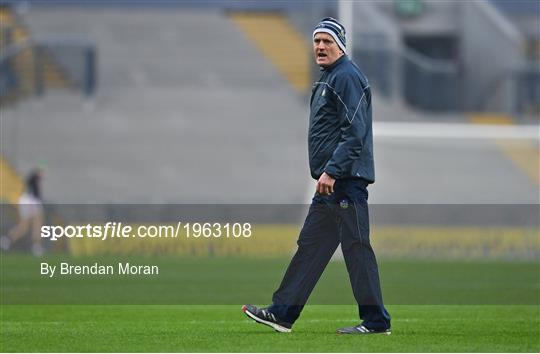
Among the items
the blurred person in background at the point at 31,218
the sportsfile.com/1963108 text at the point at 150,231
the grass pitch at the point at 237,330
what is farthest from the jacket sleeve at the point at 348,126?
the blurred person in background at the point at 31,218

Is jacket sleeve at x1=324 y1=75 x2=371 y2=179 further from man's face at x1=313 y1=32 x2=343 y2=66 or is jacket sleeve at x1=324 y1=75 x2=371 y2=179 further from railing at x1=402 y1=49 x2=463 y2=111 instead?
railing at x1=402 y1=49 x2=463 y2=111

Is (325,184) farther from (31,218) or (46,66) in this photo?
(46,66)

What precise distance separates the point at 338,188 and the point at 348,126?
44 centimetres

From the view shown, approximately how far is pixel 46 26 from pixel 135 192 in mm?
6209

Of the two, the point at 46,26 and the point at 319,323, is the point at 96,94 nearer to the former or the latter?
the point at 46,26

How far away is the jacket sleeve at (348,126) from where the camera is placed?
9.70 m

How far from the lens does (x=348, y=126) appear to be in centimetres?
973

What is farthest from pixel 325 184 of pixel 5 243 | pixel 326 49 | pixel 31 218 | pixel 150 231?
pixel 5 243

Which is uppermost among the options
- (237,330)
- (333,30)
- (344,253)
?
(333,30)

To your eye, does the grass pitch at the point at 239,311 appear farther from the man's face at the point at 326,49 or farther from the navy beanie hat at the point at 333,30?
the navy beanie hat at the point at 333,30

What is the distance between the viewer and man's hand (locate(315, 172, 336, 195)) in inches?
381

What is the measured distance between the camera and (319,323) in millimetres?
11164

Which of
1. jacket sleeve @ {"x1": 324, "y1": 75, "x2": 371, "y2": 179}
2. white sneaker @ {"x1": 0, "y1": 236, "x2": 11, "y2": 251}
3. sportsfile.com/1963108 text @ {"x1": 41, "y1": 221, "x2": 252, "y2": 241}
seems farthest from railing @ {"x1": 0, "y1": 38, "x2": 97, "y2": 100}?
jacket sleeve @ {"x1": 324, "y1": 75, "x2": 371, "y2": 179}

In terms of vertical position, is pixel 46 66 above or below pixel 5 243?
above
